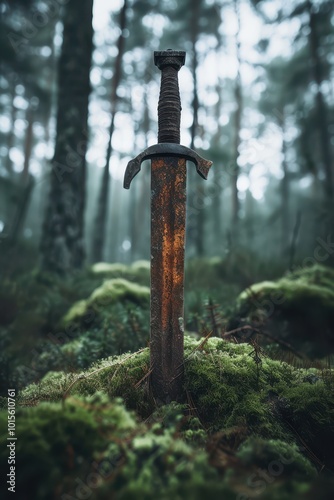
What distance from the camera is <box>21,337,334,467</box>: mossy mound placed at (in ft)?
6.66

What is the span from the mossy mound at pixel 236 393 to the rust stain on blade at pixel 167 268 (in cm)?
14

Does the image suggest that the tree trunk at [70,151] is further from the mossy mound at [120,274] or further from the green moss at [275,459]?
the green moss at [275,459]

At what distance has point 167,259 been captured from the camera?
2.14 metres

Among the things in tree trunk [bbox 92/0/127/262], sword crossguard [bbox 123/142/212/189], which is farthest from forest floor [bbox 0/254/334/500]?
tree trunk [bbox 92/0/127/262]

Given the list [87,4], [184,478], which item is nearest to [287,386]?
[184,478]

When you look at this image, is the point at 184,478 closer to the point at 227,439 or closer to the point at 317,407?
the point at 227,439

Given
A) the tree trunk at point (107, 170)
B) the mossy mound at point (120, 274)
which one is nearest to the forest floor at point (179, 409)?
the mossy mound at point (120, 274)

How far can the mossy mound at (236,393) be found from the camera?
2.03 metres

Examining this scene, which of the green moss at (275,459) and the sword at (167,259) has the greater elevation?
the sword at (167,259)

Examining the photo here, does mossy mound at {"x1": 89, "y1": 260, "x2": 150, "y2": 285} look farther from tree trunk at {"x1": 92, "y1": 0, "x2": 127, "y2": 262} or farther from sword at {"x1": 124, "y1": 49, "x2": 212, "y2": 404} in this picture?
tree trunk at {"x1": 92, "y1": 0, "x2": 127, "y2": 262}

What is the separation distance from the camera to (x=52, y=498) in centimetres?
118

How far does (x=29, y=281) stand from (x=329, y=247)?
6.82m

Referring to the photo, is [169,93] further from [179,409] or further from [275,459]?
[275,459]

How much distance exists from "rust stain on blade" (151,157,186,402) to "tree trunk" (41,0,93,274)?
513 cm
